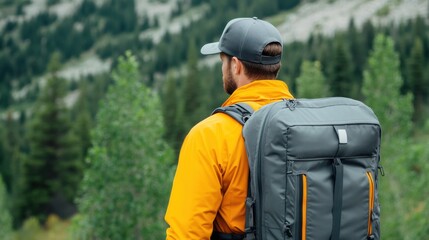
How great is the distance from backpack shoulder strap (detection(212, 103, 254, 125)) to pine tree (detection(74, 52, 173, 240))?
877 inches

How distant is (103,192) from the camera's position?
26828 mm

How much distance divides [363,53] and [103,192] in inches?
3362

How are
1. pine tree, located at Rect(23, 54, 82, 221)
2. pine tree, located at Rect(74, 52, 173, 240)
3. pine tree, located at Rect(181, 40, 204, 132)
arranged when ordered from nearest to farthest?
pine tree, located at Rect(74, 52, 173, 240), pine tree, located at Rect(23, 54, 82, 221), pine tree, located at Rect(181, 40, 204, 132)

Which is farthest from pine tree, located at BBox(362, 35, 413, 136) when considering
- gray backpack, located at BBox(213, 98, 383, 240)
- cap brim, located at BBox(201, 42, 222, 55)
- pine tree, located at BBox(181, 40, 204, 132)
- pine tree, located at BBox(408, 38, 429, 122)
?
gray backpack, located at BBox(213, 98, 383, 240)

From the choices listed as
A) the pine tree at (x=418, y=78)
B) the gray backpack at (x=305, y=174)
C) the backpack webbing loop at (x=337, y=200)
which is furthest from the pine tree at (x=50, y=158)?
the backpack webbing loop at (x=337, y=200)

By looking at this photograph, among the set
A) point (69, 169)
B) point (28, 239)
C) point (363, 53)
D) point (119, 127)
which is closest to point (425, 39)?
point (363, 53)

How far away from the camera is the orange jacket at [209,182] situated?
4.15 metres

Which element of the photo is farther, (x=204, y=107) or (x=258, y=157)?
(x=204, y=107)

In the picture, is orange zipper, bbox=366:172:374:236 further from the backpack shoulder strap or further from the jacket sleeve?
the jacket sleeve

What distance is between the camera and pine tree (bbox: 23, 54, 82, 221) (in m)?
69.7

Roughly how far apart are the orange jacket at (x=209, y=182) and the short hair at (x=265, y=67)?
411 millimetres

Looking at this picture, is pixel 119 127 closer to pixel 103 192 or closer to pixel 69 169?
pixel 103 192

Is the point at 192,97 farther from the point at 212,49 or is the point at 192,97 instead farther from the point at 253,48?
the point at 253,48

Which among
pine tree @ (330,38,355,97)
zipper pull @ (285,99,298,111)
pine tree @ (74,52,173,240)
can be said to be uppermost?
zipper pull @ (285,99,298,111)
